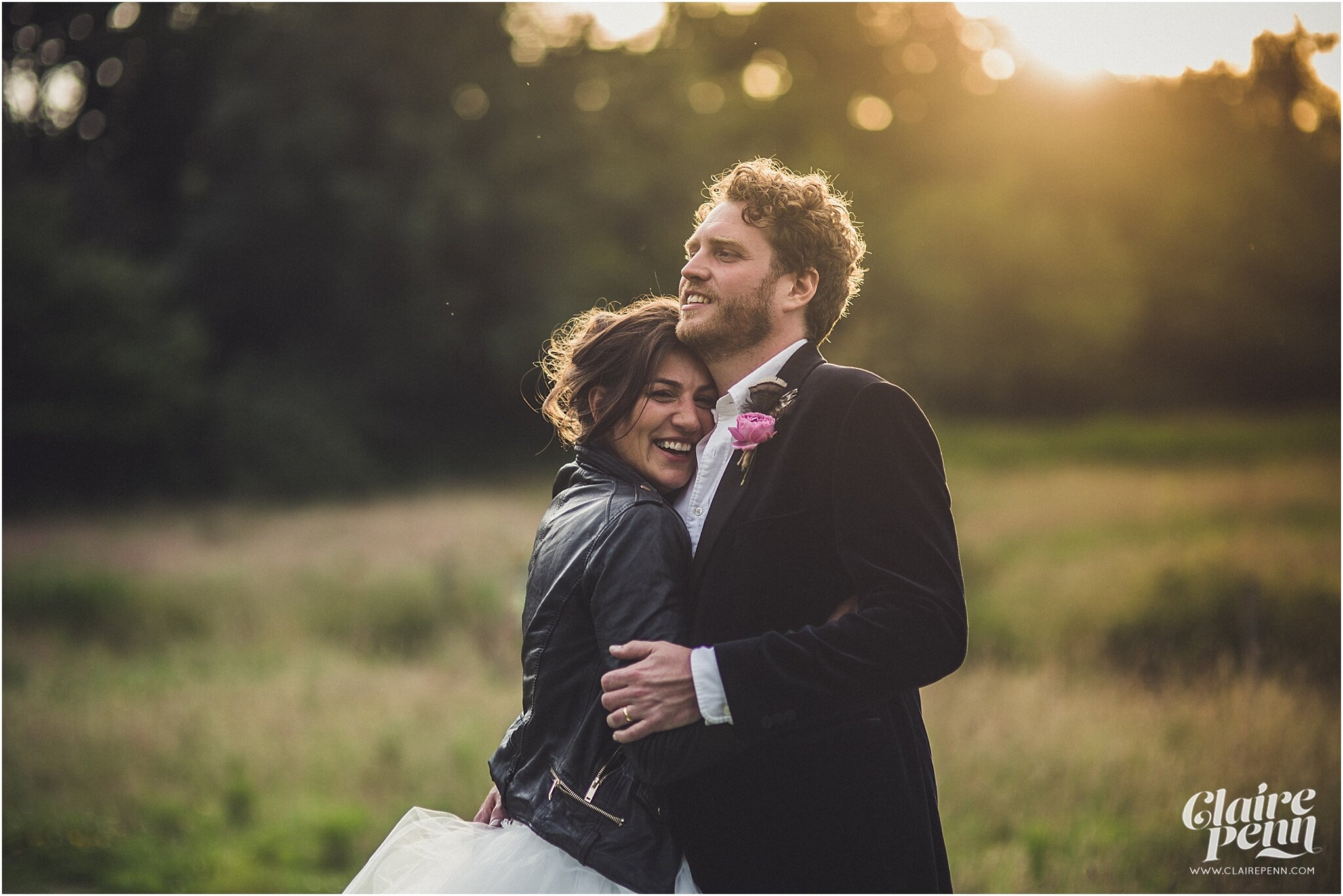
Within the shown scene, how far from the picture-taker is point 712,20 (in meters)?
34.8

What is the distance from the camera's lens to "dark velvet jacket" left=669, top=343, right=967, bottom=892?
2430 millimetres

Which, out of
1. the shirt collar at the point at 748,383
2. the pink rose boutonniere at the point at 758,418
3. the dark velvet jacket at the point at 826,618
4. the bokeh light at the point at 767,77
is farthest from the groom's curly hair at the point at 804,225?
the bokeh light at the point at 767,77

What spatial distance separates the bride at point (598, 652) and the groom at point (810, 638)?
3.4 inches

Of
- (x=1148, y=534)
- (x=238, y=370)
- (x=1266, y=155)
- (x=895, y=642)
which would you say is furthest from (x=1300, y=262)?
(x=895, y=642)

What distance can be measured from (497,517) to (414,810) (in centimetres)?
1379

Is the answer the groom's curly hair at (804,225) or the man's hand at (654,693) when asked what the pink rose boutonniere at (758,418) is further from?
the man's hand at (654,693)

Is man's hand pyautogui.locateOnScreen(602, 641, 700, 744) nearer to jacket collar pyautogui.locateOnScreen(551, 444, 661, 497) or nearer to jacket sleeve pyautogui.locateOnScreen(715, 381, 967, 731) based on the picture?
jacket sleeve pyautogui.locateOnScreen(715, 381, 967, 731)

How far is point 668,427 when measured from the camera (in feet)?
9.65

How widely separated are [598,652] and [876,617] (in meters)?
0.73

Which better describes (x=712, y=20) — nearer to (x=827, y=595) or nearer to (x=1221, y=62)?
(x=1221, y=62)

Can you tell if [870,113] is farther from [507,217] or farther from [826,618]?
[826,618]

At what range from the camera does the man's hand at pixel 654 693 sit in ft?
7.86

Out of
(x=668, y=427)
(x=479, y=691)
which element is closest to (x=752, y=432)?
(x=668, y=427)

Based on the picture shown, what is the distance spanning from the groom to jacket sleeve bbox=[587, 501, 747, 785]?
0.04 metres
